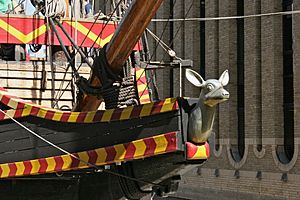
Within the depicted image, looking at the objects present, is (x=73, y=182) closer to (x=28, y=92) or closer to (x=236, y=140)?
(x=28, y=92)

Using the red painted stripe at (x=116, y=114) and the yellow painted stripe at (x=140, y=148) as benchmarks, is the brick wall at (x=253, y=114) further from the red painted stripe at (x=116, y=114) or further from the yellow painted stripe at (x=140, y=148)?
the yellow painted stripe at (x=140, y=148)

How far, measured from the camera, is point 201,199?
25.5 metres

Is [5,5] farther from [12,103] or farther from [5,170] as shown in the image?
[5,170]

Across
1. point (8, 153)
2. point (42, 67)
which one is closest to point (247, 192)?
point (42, 67)

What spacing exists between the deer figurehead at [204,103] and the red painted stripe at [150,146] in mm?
476

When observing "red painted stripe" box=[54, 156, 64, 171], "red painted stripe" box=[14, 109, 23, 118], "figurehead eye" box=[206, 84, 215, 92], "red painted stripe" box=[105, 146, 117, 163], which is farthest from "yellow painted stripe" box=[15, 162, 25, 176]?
"figurehead eye" box=[206, 84, 215, 92]

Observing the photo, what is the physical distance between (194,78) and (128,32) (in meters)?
1.47

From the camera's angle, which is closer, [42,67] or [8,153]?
[8,153]

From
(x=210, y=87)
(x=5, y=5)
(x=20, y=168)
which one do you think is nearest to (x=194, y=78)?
(x=210, y=87)

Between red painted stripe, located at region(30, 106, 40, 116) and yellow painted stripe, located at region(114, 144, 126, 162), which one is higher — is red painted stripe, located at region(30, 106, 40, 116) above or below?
above

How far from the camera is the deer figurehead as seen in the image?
696 centimetres

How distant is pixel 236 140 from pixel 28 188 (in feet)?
50.9

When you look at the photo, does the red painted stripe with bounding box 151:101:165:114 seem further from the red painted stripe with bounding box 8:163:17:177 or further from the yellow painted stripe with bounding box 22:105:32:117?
the red painted stripe with bounding box 8:163:17:177

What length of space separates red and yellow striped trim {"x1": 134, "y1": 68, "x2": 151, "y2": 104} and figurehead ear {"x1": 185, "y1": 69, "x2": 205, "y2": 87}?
6.15ft
